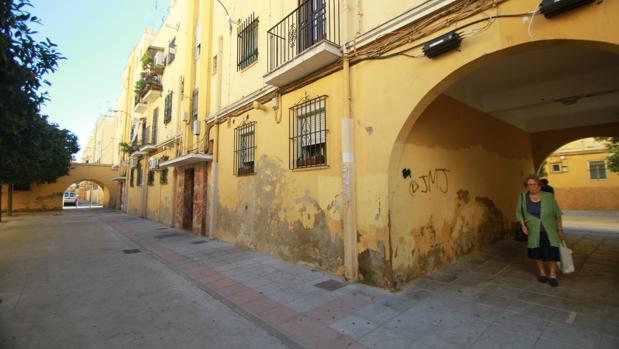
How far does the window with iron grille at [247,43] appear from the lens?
26.1ft

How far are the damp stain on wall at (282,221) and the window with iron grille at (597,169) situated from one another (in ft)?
67.4

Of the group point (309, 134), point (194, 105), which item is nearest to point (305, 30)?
point (309, 134)

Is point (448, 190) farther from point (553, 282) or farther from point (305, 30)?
point (305, 30)

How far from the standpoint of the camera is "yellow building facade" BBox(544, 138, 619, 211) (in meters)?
16.4

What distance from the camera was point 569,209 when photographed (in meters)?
17.7

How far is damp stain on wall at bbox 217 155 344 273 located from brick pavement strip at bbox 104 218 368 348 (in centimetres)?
99

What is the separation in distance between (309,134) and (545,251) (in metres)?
4.49

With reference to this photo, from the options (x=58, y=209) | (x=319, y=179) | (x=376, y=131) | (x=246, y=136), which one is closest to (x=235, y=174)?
(x=246, y=136)

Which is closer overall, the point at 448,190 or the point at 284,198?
the point at 448,190

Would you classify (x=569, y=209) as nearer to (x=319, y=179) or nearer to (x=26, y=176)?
(x=319, y=179)

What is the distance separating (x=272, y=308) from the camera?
3.90 meters

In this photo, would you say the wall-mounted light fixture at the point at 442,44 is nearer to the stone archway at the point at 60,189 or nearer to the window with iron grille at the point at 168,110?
the window with iron grille at the point at 168,110

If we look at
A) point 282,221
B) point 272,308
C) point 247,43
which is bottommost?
point 272,308

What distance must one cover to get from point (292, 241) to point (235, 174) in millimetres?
3234
